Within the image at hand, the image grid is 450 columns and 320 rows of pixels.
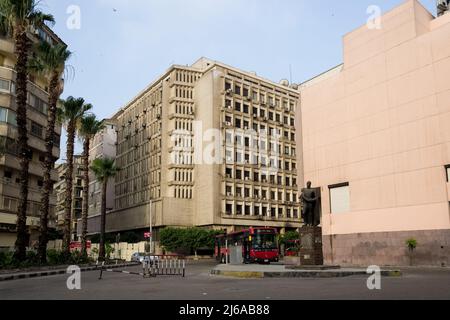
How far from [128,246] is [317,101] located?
47.1 metres

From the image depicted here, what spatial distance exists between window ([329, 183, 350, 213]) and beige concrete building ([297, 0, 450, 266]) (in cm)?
9

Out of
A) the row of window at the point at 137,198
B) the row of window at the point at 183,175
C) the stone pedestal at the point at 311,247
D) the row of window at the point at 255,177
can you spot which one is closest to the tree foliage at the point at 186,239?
the row of window at the point at 137,198

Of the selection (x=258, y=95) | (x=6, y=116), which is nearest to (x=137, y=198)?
(x=258, y=95)

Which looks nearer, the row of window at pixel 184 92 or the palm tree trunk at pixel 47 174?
the palm tree trunk at pixel 47 174

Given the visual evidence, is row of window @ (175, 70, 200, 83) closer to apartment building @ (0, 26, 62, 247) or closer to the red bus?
apartment building @ (0, 26, 62, 247)

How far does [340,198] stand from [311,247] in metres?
22.4

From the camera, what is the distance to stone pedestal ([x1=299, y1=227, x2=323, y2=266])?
21.0m

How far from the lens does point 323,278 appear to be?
17859 mm

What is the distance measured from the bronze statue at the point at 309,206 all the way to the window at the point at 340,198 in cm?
2082

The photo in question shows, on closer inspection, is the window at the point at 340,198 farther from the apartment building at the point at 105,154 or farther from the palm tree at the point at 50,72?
the apartment building at the point at 105,154

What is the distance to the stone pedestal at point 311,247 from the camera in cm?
2105

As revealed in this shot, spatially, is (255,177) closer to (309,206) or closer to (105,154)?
(105,154)

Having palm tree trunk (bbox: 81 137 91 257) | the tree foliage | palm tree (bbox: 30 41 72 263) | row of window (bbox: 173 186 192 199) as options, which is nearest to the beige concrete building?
palm tree trunk (bbox: 81 137 91 257)

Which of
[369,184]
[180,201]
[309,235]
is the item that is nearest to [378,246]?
[369,184]
